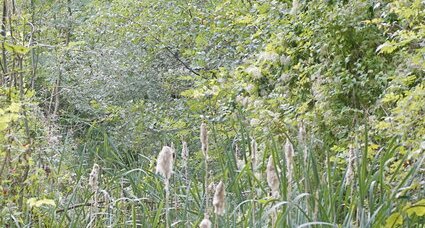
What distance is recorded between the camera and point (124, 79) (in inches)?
454

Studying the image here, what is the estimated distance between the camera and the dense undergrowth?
8.23 feet

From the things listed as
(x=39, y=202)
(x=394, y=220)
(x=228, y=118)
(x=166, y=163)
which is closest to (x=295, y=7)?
(x=228, y=118)

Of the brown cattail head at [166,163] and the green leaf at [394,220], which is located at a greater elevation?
the brown cattail head at [166,163]

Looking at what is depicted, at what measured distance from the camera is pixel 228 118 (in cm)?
662

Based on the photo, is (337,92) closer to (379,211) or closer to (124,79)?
(379,211)

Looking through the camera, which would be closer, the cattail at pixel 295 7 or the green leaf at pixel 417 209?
the green leaf at pixel 417 209

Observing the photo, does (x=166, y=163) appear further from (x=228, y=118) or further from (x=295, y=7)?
(x=228, y=118)

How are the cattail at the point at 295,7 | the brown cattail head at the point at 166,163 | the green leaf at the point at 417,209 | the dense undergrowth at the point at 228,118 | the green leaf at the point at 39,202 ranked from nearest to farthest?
the brown cattail head at the point at 166,163 → the green leaf at the point at 417,209 → the dense undergrowth at the point at 228,118 → the green leaf at the point at 39,202 → the cattail at the point at 295,7

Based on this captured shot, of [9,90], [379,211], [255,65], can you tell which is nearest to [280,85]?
[255,65]

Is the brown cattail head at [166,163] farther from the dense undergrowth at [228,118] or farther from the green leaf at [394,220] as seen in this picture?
the green leaf at [394,220]

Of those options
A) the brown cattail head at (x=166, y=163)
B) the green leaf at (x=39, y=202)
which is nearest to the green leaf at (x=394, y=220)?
the brown cattail head at (x=166, y=163)

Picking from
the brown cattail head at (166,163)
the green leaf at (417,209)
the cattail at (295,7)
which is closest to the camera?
the brown cattail head at (166,163)

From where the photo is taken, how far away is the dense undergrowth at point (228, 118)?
98.8 inches

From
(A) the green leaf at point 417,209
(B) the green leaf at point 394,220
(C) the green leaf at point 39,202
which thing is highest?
(A) the green leaf at point 417,209
